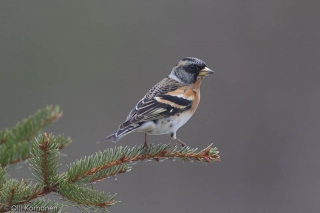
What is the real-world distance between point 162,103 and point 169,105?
45mm

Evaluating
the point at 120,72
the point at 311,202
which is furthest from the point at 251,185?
the point at 120,72

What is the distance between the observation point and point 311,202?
4969 millimetres

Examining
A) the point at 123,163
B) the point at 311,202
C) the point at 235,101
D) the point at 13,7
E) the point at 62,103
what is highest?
the point at 13,7

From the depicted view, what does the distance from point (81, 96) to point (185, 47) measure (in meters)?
1.65

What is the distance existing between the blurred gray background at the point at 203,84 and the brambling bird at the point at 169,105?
83.8 inches

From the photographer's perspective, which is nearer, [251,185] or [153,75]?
[251,185]

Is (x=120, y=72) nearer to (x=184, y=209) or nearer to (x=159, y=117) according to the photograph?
(x=184, y=209)

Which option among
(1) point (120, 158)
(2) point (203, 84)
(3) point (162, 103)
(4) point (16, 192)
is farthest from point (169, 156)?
(2) point (203, 84)

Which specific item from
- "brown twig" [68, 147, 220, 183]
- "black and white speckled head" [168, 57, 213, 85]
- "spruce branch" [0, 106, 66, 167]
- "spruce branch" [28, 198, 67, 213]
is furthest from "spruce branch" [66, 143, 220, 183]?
"black and white speckled head" [168, 57, 213, 85]

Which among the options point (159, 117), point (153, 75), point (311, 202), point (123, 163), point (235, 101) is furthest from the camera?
point (153, 75)

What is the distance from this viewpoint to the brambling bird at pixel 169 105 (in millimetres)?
2469

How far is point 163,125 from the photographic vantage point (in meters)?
2.60

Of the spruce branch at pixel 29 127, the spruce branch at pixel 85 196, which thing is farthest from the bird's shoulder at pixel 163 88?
the spruce branch at pixel 85 196

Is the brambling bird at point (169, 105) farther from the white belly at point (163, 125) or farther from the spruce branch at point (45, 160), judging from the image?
the spruce branch at point (45, 160)
